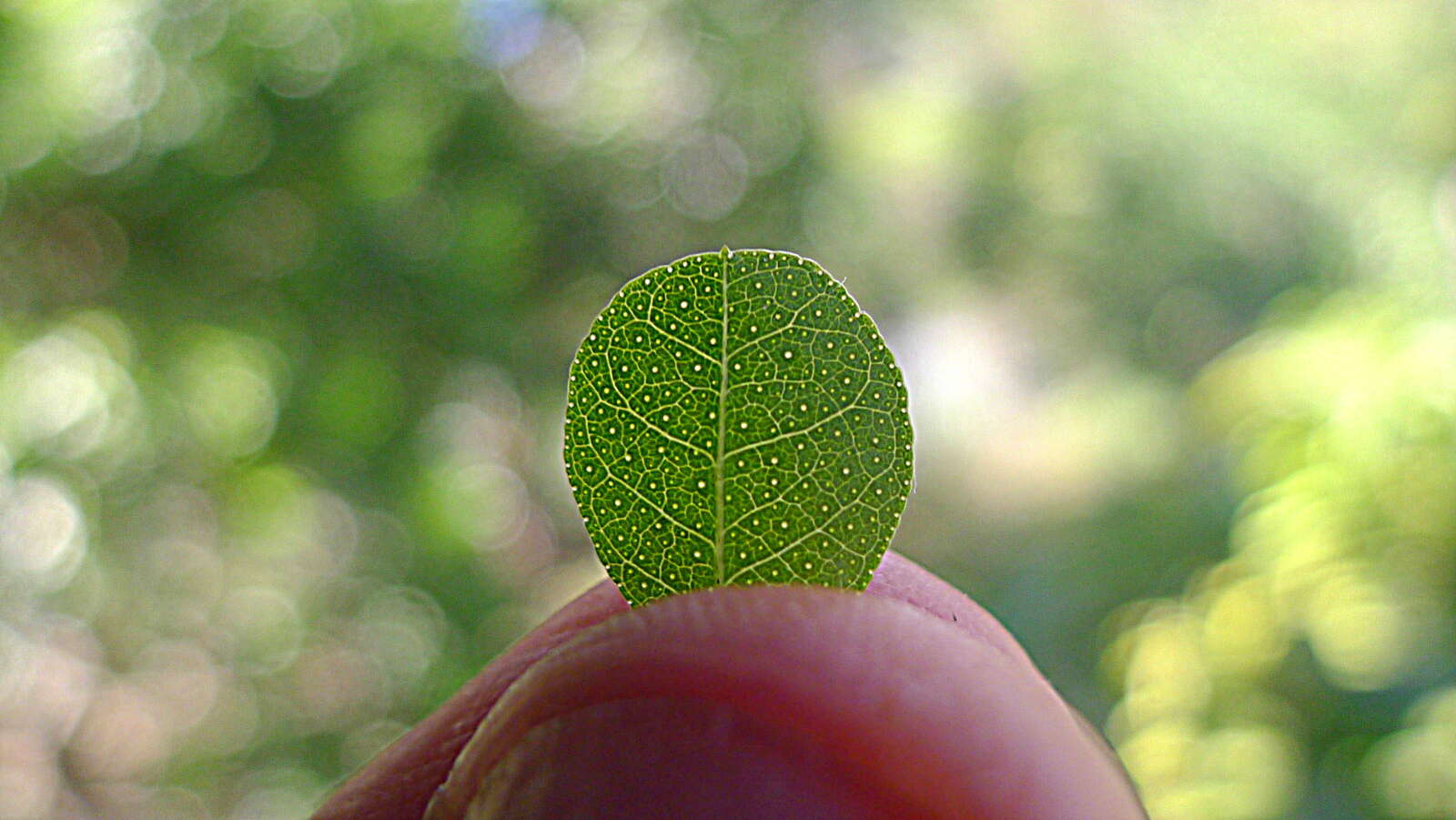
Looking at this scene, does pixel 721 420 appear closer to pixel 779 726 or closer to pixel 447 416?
pixel 779 726

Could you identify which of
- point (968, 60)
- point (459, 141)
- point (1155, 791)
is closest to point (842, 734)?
point (1155, 791)

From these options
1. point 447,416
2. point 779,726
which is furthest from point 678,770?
point 447,416

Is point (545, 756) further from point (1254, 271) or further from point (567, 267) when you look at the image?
point (1254, 271)

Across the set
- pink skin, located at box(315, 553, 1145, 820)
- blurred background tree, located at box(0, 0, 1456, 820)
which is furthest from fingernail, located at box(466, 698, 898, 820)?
blurred background tree, located at box(0, 0, 1456, 820)

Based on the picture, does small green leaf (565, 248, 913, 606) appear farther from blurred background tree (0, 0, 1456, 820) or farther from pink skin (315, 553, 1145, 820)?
blurred background tree (0, 0, 1456, 820)

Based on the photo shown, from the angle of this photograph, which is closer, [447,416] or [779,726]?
[779,726]
